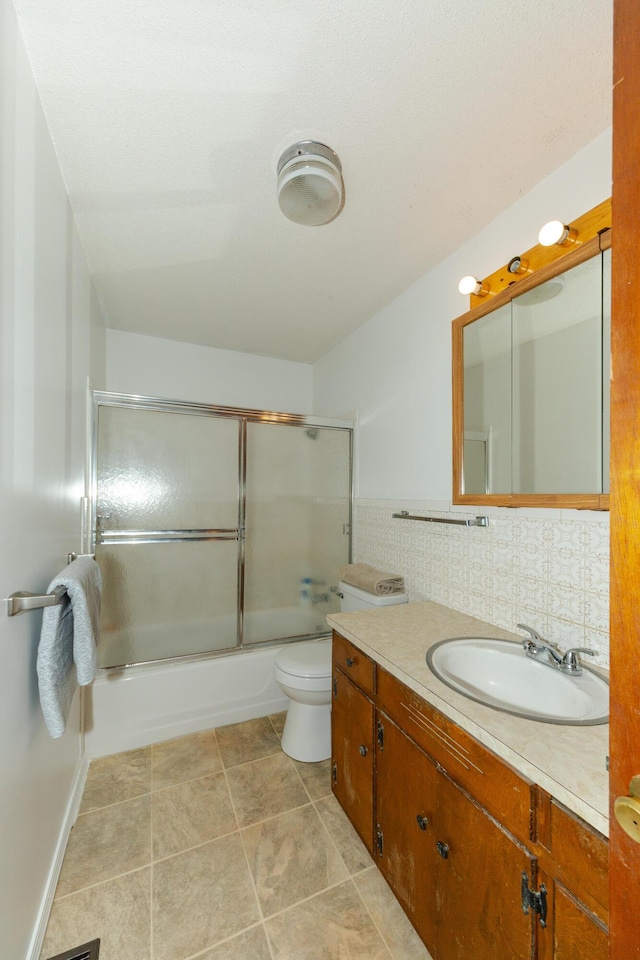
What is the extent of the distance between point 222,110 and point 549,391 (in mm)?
1307

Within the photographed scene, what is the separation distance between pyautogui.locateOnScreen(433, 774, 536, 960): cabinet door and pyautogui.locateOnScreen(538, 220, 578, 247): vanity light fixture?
61.2 inches

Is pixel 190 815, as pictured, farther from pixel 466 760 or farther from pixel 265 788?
pixel 466 760

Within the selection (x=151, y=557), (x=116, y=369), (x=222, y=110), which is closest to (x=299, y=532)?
(x=151, y=557)

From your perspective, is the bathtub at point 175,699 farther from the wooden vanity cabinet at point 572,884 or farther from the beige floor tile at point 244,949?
the wooden vanity cabinet at point 572,884

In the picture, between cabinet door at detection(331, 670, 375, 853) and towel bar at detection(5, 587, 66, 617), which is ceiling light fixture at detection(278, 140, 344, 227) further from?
cabinet door at detection(331, 670, 375, 853)

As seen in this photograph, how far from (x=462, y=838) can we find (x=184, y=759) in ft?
5.02

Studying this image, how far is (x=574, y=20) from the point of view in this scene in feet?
2.97

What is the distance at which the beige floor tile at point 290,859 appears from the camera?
1.31 m

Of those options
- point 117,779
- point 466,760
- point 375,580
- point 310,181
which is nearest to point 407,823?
point 466,760

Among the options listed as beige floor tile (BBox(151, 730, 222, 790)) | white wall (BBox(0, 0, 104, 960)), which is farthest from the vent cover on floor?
beige floor tile (BBox(151, 730, 222, 790))

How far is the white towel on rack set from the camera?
3.29 feet

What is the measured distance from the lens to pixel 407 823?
1.16m

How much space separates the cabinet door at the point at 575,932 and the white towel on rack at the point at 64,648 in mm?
1151

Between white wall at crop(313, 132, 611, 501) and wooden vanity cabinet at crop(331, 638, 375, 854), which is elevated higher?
white wall at crop(313, 132, 611, 501)
